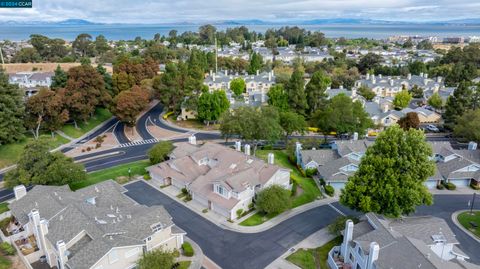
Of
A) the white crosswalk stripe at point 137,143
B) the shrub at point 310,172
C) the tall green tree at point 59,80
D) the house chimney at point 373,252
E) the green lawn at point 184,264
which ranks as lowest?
the green lawn at point 184,264

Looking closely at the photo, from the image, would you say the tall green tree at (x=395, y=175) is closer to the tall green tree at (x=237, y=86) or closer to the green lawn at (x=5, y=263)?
the green lawn at (x=5, y=263)

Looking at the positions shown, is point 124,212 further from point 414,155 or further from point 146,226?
point 414,155

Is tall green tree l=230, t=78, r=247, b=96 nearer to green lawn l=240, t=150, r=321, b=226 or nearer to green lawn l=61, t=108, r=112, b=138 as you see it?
green lawn l=61, t=108, r=112, b=138

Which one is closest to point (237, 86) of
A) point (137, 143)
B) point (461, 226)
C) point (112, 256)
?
point (137, 143)

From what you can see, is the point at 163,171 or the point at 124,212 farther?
the point at 163,171

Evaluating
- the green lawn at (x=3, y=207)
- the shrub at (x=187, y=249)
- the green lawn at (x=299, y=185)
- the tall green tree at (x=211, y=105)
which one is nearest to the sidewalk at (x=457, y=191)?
the green lawn at (x=299, y=185)

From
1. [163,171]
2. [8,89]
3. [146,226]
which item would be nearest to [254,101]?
[163,171]

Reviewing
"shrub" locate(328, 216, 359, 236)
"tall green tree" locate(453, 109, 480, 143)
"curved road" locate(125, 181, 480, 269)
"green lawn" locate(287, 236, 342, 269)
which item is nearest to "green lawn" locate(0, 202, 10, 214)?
"curved road" locate(125, 181, 480, 269)
